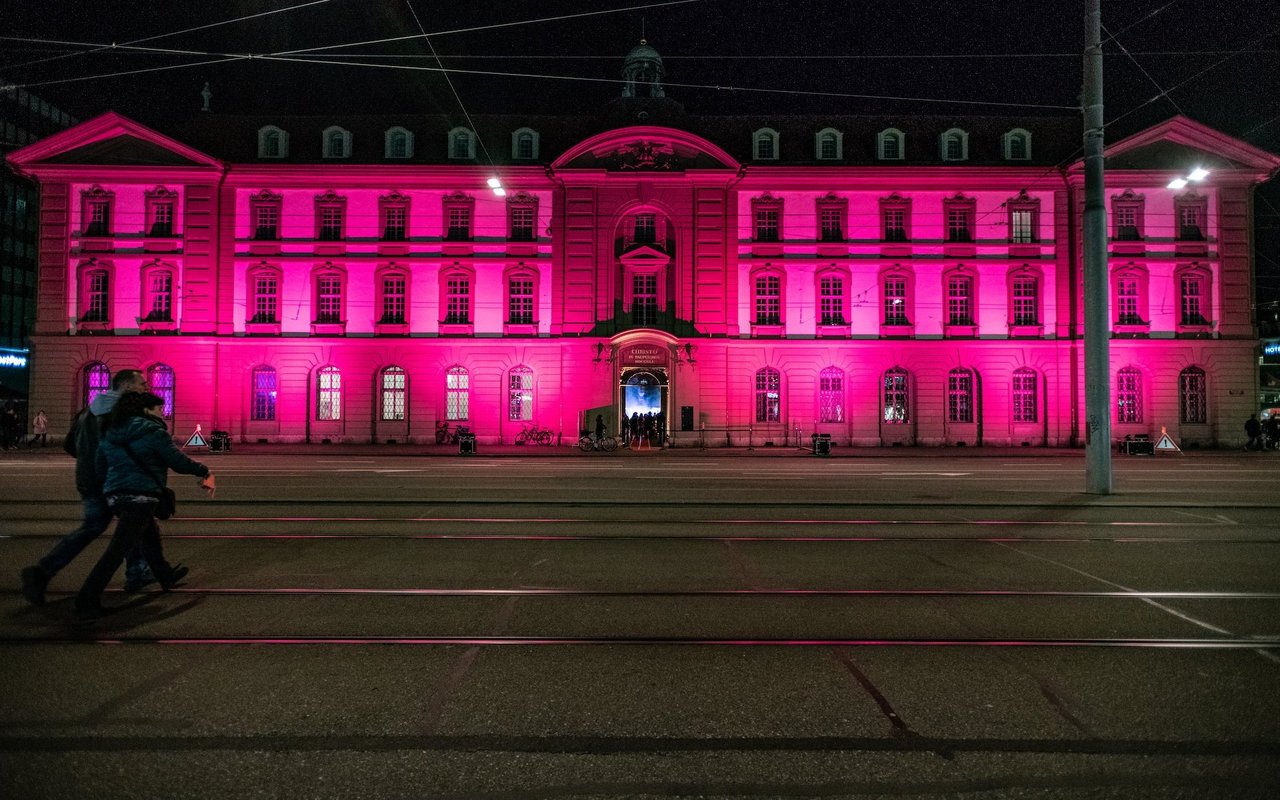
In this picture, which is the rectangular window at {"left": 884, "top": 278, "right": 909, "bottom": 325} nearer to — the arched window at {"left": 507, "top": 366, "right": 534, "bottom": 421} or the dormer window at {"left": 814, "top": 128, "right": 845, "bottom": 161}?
the dormer window at {"left": 814, "top": 128, "right": 845, "bottom": 161}

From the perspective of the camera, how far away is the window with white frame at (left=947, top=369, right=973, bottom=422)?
3769 centimetres

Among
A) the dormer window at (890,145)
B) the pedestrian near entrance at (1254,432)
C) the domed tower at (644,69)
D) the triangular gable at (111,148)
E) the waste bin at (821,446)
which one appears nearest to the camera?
the waste bin at (821,446)

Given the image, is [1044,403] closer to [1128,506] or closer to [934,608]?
[1128,506]

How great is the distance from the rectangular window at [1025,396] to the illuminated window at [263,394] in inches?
1373

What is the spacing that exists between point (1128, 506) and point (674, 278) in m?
25.8

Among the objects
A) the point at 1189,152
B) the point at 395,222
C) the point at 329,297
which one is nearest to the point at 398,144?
the point at 395,222

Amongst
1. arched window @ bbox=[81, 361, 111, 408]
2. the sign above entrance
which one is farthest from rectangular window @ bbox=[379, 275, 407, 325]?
arched window @ bbox=[81, 361, 111, 408]

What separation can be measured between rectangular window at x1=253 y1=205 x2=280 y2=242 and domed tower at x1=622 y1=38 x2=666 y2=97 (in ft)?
60.1

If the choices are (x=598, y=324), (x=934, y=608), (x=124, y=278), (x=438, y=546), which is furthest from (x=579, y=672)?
(x=124, y=278)

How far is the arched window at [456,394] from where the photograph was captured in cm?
3762

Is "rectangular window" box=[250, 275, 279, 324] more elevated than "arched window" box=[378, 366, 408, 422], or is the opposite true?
"rectangular window" box=[250, 275, 279, 324]

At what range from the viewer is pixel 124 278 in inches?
1449

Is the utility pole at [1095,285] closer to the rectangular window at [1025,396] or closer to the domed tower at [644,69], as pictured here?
the rectangular window at [1025,396]

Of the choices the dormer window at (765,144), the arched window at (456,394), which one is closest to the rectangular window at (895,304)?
the dormer window at (765,144)
